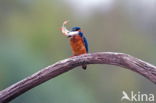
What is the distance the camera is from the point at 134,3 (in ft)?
14.7

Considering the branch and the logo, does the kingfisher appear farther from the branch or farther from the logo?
the logo

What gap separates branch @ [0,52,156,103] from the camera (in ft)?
6.10

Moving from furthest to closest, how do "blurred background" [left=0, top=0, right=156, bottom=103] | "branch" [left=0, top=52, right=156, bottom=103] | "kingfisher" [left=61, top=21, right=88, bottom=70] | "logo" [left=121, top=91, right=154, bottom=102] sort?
"blurred background" [left=0, top=0, right=156, bottom=103], "logo" [left=121, top=91, right=154, bottom=102], "kingfisher" [left=61, top=21, right=88, bottom=70], "branch" [left=0, top=52, right=156, bottom=103]

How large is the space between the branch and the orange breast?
19 centimetres

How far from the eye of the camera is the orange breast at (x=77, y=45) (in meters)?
2.22

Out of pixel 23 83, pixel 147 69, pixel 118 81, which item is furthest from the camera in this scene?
pixel 118 81

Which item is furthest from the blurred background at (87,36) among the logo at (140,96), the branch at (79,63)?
the branch at (79,63)

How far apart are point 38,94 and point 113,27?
1.22m

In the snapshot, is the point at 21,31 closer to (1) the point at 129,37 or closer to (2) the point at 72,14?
(2) the point at 72,14

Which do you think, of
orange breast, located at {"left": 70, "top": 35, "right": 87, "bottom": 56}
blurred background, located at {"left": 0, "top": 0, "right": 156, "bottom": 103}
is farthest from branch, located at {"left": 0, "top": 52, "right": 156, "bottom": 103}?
blurred background, located at {"left": 0, "top": 0, "right": 156, "bottom": 103}

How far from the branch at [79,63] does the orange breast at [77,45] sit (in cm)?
19

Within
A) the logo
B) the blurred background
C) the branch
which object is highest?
the branch

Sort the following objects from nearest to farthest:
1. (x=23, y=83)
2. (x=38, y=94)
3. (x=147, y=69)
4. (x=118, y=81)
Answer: (x=147, y=69) < (x=23, y=83) < (x=38, y=94) < (x=118, y=81)

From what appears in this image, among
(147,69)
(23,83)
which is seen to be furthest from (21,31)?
(147,69)
